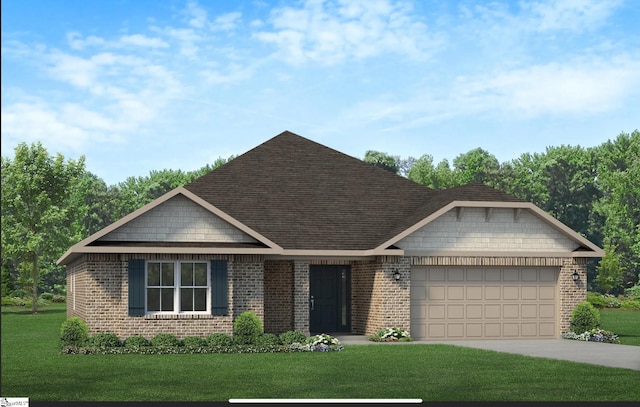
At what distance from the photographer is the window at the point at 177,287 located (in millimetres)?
27156

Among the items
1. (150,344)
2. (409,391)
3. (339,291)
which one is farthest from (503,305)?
(409,391)

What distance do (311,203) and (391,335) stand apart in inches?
251

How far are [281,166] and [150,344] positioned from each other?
1072cm

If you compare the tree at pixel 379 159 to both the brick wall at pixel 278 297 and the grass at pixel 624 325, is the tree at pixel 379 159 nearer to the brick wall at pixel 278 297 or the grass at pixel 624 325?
the grass at pixel 624 325

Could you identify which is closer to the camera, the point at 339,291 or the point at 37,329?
the point at 339,291

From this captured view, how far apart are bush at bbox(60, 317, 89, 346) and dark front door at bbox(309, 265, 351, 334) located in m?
8.47

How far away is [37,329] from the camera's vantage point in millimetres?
37125

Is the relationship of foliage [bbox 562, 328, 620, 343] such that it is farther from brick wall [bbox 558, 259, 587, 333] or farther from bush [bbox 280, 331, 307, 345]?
bush [bbox 280, 331, 307, 345]

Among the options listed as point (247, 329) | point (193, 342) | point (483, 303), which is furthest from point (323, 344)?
point (483, 303)

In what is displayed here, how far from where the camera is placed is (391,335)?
28859 mm

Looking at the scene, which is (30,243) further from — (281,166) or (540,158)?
(540,158)

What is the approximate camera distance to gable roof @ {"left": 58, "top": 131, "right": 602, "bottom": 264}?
90.5 feet

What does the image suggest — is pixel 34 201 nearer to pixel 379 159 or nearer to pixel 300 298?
pixel 300 298

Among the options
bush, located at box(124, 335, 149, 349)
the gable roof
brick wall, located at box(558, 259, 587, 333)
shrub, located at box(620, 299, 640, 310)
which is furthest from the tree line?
brick wall, located at box(558, 259, 587, 333)
